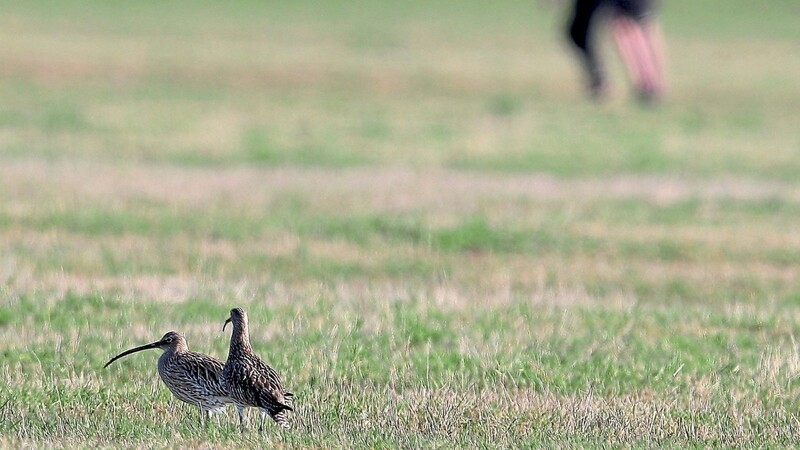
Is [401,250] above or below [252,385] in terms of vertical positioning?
below

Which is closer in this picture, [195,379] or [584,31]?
[195,379]

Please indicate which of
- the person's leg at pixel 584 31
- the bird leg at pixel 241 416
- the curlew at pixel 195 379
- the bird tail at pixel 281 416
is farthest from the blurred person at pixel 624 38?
the bird tail at pixel 281 416

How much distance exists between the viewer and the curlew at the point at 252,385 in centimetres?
666

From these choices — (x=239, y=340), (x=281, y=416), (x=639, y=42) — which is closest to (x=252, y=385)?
(x=281, y=416)

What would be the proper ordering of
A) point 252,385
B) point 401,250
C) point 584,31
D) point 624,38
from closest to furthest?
point 252,385
point 401,250
point 584,31
point 624,38

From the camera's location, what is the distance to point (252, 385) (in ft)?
22.0

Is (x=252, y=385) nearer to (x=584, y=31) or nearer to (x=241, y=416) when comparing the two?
(x=241, y=416)

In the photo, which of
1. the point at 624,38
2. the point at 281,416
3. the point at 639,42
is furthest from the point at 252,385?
the point at 624,38

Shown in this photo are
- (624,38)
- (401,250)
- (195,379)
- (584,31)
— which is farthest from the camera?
(624,38)

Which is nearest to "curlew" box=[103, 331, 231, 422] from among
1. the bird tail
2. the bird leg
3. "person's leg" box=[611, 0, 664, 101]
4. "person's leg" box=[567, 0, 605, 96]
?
the bird leg

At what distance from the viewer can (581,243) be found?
44.0 feet

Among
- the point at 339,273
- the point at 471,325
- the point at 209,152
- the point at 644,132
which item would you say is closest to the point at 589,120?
the point at 644,132

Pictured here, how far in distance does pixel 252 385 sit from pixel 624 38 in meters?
20.3

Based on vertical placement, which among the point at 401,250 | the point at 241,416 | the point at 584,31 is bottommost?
the point at 401,250
